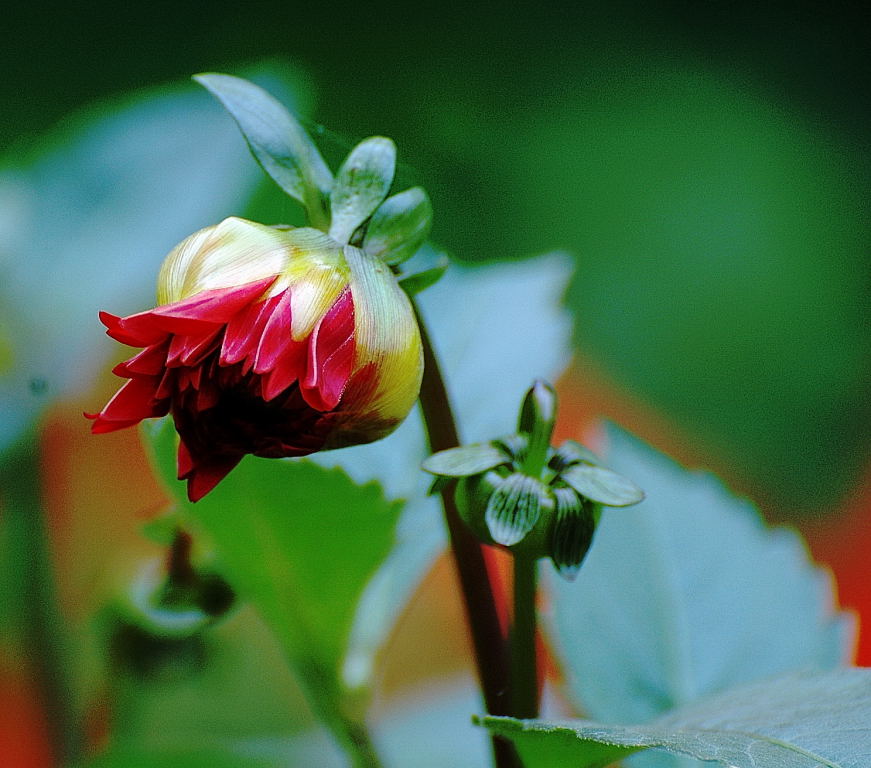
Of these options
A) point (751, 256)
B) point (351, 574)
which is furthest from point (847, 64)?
point (351, 574)

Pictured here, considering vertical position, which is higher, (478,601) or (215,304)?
(215,304)

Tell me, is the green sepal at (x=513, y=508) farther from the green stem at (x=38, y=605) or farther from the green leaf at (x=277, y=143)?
the green stem at (x=38, y=605)

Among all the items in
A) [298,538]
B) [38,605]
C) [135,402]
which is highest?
[135,402]

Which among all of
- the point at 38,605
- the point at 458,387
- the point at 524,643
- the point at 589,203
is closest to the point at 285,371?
the point at 524,643

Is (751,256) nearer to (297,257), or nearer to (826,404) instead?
(826,404)

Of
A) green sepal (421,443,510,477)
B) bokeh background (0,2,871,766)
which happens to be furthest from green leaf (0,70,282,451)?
green sepal (421,443,510,477)

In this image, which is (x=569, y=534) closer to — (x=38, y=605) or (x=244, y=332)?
(x=244, y=332)
